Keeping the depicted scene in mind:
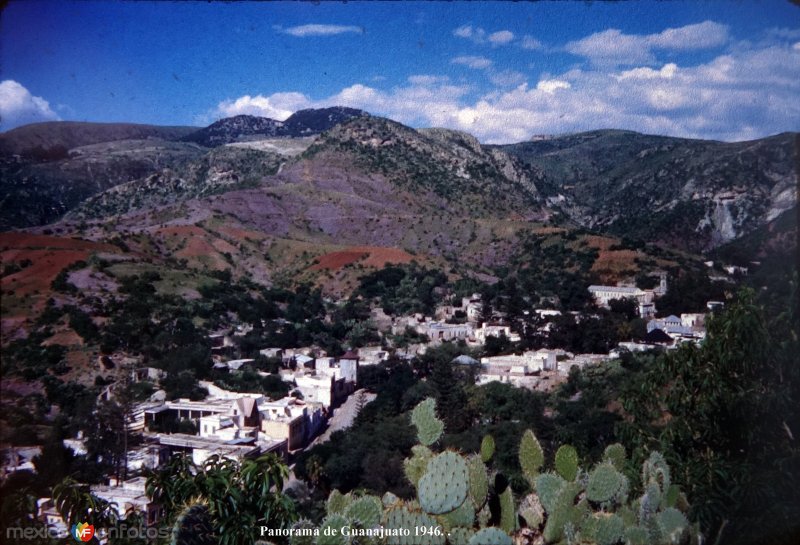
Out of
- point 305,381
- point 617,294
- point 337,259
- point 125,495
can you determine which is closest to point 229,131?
point 337,259

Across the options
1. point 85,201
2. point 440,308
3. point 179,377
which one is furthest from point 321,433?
point 85,201

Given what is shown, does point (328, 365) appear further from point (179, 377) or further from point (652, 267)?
point (652, 267)

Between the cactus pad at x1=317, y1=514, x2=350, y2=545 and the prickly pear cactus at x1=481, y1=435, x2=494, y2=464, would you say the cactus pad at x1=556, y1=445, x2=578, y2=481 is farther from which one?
the cactus pad at x1=317, y1=514, x2=350, y2=545

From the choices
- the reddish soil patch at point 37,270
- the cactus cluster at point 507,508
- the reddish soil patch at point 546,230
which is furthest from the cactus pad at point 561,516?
the reddish soil patch at point 546,230

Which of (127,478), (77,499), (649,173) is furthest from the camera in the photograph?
(649,173)

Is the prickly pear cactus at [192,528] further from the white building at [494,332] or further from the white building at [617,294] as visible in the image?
the white building at [617,294]

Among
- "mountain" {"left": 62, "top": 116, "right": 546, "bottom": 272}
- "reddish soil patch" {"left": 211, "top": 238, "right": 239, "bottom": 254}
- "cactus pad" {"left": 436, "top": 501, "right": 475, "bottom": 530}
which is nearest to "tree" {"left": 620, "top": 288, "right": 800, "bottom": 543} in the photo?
"cactus pad" {"left": 436, "top": 501, "right": 475, "bottom": 530}
